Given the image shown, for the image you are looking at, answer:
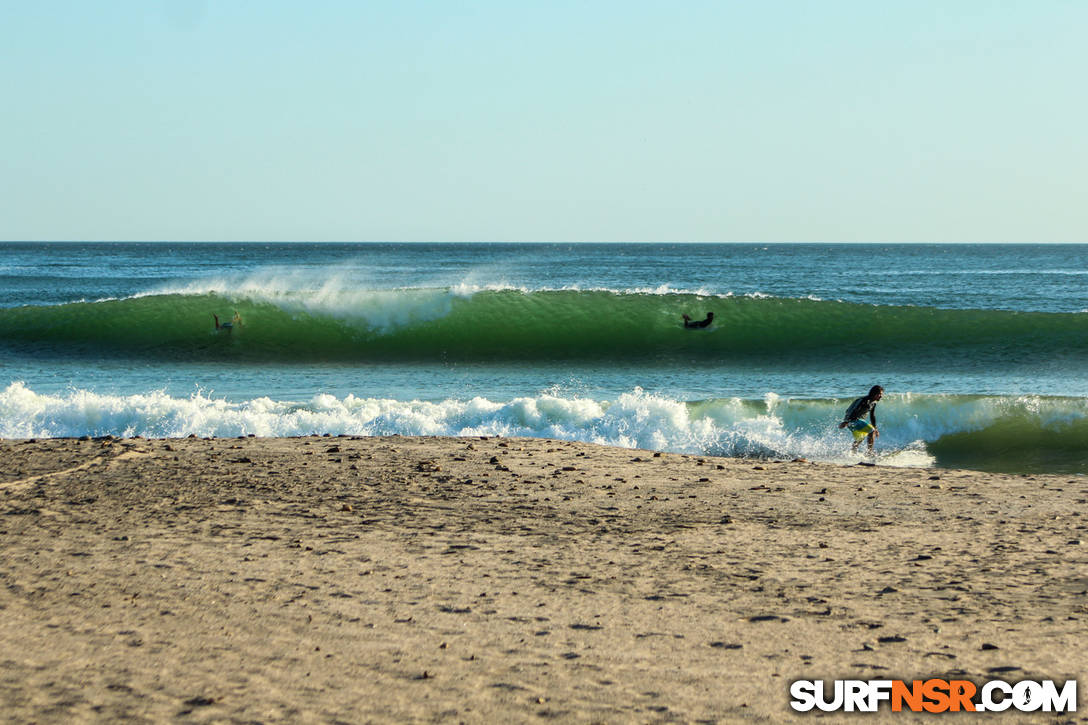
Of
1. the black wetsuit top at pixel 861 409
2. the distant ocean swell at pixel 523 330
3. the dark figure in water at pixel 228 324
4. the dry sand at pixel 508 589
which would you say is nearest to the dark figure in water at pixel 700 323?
the distant ocean swell at pixel 523 330

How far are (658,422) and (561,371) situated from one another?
726cm

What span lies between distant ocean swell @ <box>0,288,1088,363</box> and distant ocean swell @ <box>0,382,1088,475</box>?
8073mm

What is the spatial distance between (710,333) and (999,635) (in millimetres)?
18621

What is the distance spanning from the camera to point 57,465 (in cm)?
867

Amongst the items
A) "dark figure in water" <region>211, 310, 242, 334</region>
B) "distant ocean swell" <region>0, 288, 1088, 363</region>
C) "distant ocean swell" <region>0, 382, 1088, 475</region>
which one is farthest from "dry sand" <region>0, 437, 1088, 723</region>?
"dark figure in water" <region>211, 310, 242, 334</region>

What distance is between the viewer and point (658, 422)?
11.8 m

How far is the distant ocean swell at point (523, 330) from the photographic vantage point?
21.3 metres

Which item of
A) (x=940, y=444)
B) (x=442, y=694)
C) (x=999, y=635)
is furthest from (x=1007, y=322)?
(x=442, y=694)

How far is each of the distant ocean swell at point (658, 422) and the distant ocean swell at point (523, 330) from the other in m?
8.07

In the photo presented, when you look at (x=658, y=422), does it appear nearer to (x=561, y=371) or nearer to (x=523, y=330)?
(x=561, y=371)

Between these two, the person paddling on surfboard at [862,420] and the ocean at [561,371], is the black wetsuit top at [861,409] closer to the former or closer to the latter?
the person paddling on surfboard at [862,420]

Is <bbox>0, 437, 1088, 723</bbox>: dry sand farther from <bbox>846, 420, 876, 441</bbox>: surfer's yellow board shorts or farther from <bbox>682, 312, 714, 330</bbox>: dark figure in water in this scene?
<bbox>682, 312, 714, 330</bbox>: dark figure in water

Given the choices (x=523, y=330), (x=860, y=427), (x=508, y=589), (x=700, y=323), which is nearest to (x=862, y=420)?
(x=860, y=427)

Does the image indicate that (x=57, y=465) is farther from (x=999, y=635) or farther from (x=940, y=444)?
(x=940, y=444)
